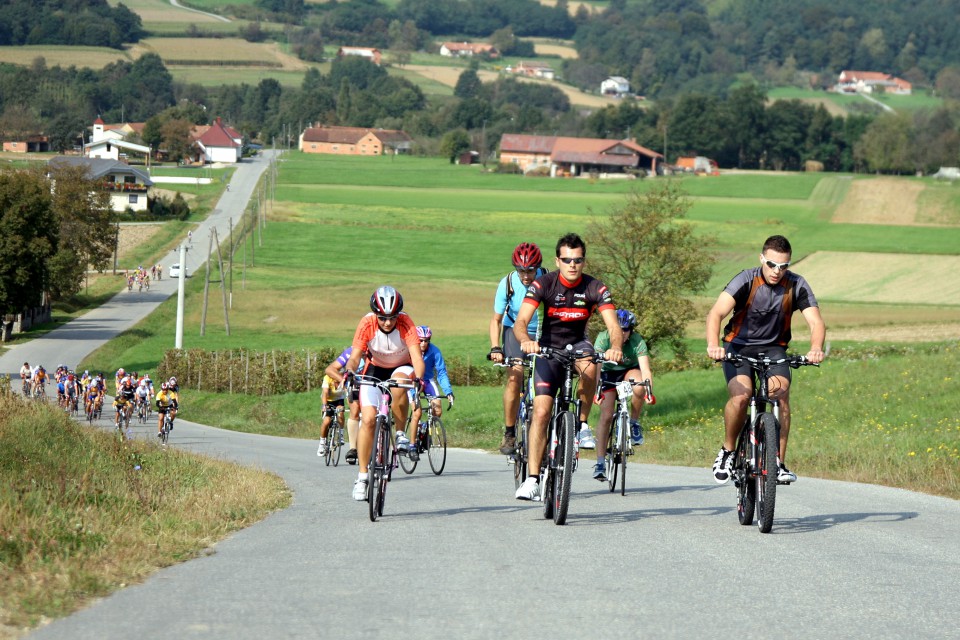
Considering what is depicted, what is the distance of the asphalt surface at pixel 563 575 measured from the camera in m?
7.18

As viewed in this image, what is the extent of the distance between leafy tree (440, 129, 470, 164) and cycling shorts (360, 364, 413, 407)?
595 ft

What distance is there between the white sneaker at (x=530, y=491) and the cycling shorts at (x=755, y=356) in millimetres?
1776

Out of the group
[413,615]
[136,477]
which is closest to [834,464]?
[136,477]

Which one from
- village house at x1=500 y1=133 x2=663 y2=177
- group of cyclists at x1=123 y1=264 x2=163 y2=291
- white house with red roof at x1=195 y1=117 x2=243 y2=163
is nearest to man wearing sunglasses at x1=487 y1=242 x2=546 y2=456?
group of cyclists at x1=123 y1=264 x2=163 y2=291

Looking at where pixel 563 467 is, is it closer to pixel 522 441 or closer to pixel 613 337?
pixel 613 337

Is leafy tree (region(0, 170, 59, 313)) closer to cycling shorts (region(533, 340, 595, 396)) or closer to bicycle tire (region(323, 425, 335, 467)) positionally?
bicycle tire (region(323, 425, 335, 467))

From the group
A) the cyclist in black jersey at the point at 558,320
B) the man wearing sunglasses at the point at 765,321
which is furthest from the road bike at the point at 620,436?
the man wearing sunglasses at the point at 765,321

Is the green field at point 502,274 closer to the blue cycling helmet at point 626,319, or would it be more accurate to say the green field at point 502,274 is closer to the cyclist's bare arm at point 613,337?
the blue cycling helmet at point 626,319

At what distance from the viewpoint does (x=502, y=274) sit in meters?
89.8

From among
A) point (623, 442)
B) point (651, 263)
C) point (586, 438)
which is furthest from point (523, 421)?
point (651, 263)

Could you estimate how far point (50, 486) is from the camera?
11.1m

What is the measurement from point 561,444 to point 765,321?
73.3 inches

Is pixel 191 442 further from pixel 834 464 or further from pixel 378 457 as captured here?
pixel 378 457

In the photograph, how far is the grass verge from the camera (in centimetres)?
798
